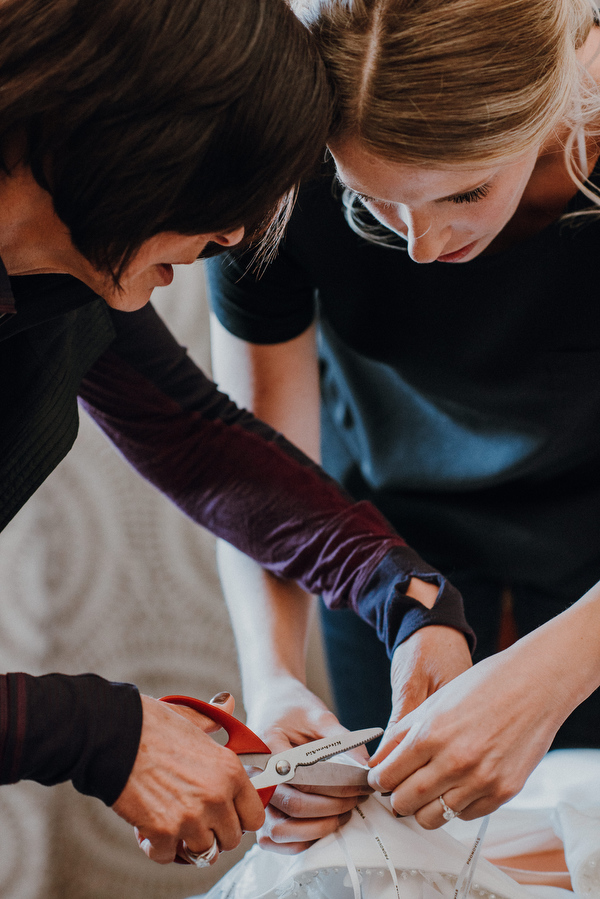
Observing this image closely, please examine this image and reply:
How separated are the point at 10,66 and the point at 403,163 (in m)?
0.29

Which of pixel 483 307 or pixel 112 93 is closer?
pixel 112 93

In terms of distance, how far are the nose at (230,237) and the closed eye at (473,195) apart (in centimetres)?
19

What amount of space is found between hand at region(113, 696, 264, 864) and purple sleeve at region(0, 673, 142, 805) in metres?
0.01

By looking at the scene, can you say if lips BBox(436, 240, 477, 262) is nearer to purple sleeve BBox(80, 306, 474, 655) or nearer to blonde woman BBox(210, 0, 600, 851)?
blonde woman BBox(210, 0, 600, 851)

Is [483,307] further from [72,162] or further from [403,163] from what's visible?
[72,162]

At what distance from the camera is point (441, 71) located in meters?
0.58

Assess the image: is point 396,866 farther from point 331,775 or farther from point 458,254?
point 458,254

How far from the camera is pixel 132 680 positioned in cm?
137

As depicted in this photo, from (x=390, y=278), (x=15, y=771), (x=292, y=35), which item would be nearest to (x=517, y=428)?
(x=390, y=278)

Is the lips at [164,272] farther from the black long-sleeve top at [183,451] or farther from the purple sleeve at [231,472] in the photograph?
the purple sleeve at [231,472]

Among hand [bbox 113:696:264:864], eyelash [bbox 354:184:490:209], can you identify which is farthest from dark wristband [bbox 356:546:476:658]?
eyelash [bbox 354:184:490:209]

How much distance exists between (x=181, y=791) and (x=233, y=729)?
10 centimetres

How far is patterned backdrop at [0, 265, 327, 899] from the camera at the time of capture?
4.08ft

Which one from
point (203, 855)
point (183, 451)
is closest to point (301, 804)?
point (203, 855)
